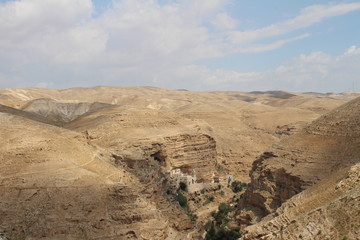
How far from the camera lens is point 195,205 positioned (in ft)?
115

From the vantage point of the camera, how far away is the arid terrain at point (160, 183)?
57.4 feet

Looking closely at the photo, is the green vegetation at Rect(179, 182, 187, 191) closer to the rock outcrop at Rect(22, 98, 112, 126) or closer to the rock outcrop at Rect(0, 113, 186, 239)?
Answer: the rock outcrop at Rect(0, 113, 186, 239)

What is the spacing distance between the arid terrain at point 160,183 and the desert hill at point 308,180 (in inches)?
2.6

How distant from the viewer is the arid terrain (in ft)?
57.4

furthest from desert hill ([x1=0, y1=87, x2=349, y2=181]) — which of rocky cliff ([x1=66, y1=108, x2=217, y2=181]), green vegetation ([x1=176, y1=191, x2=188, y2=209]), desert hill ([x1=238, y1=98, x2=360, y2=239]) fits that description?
desert hill ([x1=238, y1=98, x2=360, y2=239])

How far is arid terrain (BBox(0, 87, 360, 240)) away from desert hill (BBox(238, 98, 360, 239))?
66 millimetres

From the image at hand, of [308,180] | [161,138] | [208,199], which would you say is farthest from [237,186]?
[308,180]

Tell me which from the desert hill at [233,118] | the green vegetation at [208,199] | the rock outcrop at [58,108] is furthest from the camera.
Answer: the rock outcrop at [58,108]

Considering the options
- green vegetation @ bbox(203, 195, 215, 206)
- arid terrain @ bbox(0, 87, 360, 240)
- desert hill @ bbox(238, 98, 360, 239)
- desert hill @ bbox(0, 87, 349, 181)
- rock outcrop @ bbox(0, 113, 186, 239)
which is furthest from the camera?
desert hill @ bbox(0, 87, 349, 181)

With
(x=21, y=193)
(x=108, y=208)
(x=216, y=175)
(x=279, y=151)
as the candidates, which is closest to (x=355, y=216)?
(x=108, y=208)

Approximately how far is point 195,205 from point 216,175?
8.91m

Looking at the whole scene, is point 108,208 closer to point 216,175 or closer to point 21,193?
point 21,193

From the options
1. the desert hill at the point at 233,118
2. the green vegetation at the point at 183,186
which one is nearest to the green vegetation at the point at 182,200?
the green vegetation at the point at 183,186

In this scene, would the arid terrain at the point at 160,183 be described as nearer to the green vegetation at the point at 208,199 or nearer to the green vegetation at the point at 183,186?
the green vegetation at the point at 208,199
